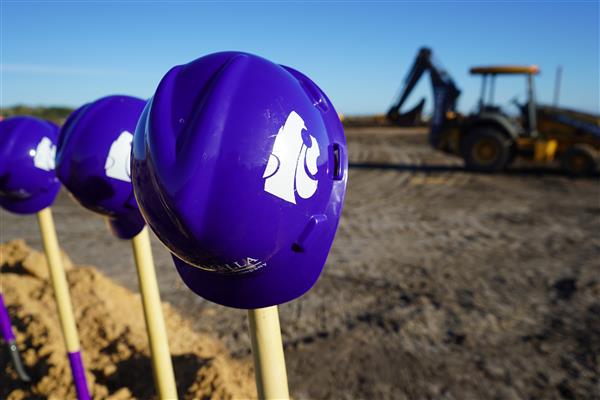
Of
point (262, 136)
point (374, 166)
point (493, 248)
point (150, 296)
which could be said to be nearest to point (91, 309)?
point (150, 296)

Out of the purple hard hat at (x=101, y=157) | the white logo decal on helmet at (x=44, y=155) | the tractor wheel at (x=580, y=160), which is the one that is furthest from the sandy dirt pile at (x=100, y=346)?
the tractor wheel at (x=580, y=160)

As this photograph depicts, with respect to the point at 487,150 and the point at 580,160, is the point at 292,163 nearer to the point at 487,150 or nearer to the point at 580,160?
the point at 487,150

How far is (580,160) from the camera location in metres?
9.81

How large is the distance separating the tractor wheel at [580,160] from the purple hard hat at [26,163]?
10.6 metres

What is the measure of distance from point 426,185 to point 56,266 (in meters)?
8.60

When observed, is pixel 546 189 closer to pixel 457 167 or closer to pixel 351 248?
pixel 457 167

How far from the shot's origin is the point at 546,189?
9008mm

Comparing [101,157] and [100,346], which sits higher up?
[101,157]

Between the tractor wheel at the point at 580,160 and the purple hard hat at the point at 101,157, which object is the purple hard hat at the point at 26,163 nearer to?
the purple hard hat at the point at 101,157

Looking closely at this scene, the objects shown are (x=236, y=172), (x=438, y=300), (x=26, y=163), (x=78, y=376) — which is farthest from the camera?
(x=438, y=300)

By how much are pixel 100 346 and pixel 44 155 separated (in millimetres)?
1836

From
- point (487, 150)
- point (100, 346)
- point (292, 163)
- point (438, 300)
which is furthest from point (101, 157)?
point (487, 150)

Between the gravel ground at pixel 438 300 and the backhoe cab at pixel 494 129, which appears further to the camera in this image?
the backhoe cab at pixel 494 129

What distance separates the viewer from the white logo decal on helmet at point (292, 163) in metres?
0.82
